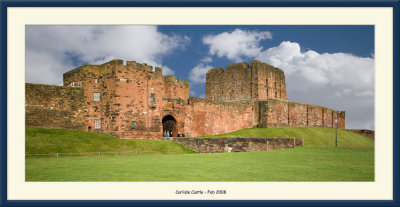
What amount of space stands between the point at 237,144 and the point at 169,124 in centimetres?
1073

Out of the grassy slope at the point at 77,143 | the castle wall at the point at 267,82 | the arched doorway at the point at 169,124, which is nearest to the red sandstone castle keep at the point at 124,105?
the arched doorway at the point at 169,124

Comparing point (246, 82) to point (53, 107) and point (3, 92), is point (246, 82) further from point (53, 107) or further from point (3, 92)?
point (3, 92)

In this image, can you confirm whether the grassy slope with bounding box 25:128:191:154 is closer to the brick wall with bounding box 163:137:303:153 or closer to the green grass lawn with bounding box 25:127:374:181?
the green grass lawn with bounding box 25:127:374:181

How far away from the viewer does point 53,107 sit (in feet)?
69.0

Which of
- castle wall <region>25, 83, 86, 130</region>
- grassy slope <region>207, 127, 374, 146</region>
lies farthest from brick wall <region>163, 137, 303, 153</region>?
grassy slope <region>207, 127, 374, 146</region>

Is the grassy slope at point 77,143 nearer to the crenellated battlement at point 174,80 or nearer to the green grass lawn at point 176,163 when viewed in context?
the green grass lawn at point 176,163

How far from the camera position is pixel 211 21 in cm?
566

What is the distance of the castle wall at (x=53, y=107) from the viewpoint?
19766mm

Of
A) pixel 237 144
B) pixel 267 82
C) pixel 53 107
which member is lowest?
A: pixel 237 144

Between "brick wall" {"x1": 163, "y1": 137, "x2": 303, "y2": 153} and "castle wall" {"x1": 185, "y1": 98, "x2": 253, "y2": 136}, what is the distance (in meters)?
7.38

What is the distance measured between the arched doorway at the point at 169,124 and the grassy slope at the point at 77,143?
679cm

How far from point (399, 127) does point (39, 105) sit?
22244 millimetres

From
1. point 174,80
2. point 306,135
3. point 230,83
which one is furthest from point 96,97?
point 230,83

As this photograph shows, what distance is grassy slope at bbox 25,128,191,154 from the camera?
14312 millimetres
